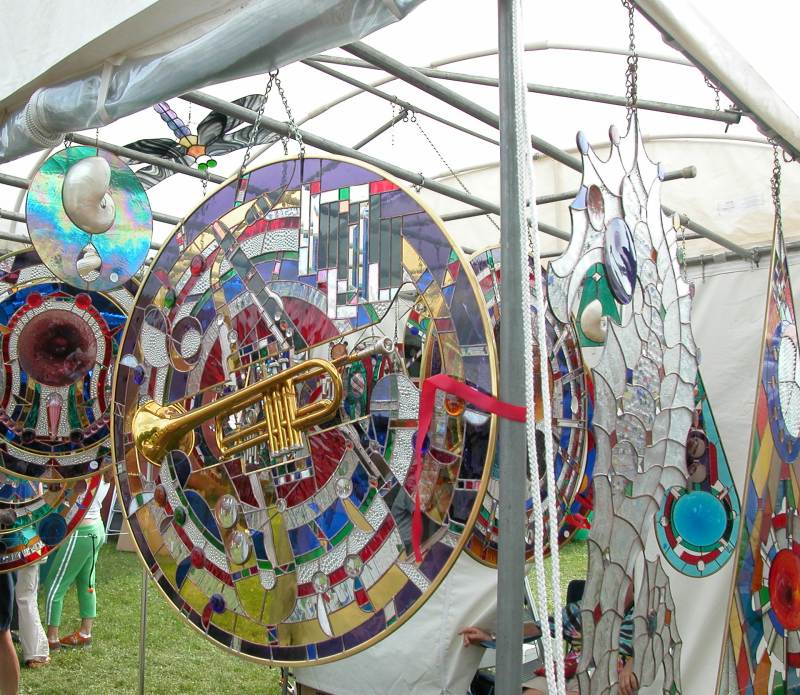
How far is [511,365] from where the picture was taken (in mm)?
1106

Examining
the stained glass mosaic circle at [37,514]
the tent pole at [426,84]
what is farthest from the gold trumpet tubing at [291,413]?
the stained glass mosaic circle at [37,514]

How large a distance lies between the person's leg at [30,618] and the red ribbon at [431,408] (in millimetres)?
2914

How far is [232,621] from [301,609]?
0.58ft

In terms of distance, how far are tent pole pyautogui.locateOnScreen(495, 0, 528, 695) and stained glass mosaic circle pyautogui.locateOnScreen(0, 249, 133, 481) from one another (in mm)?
1630

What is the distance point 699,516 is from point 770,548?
42 centimetres

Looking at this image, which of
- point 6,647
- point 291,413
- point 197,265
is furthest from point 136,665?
point 291,413

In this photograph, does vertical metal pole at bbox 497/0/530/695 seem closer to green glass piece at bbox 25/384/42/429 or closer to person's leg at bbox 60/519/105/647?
green glass piece at bbox 25/384/42/429

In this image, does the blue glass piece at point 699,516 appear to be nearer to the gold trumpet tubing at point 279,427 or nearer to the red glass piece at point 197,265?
the gold trumpet tubing at point 279,427

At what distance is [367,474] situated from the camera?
53.5 inches

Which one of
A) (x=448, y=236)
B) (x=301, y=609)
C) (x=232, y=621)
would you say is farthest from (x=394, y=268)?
(x=232, y=621)

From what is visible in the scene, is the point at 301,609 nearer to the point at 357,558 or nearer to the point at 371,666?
the point at 357,558

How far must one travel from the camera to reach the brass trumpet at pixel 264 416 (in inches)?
53.8

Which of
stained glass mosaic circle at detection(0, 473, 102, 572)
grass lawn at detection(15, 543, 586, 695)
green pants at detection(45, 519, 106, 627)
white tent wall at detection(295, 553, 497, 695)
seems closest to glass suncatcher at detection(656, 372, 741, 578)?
white tent wall at detection(295, 553, 497, 695)

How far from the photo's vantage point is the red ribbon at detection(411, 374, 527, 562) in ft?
3.60
